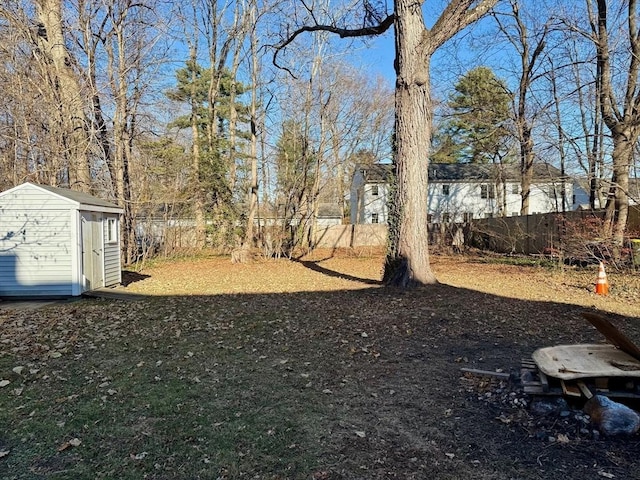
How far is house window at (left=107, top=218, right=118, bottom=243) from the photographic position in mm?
9823

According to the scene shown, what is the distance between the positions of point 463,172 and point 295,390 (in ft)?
103

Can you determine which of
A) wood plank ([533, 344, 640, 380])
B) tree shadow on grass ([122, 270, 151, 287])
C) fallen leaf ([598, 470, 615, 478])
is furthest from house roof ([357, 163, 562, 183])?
fallen leaf ([598, 470, 615, 478])

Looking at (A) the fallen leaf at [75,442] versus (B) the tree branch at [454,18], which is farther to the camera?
(B) the tree branch at [454,18]

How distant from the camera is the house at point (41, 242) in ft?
27.0

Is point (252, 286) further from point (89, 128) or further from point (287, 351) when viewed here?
point (89, 128)

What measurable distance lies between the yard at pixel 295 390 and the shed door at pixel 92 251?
1001 mm

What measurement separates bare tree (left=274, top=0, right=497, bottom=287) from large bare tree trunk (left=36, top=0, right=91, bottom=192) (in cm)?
936

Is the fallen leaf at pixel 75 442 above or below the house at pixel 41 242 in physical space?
below

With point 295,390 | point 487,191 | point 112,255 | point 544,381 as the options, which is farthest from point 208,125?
point 487,191

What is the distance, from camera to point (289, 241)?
1803 cm

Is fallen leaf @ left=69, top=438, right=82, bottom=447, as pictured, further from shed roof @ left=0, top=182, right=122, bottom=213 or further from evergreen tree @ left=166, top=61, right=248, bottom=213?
evergreen tree @ left=166, top=61, right=248, bottom=213

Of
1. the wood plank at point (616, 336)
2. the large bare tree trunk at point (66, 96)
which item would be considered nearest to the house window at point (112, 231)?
the large bare tree trunk at point (66, 96)

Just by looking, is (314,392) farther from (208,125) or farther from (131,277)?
(208,125)

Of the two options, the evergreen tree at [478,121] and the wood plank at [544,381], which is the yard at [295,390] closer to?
the wood plank at [544,381]
